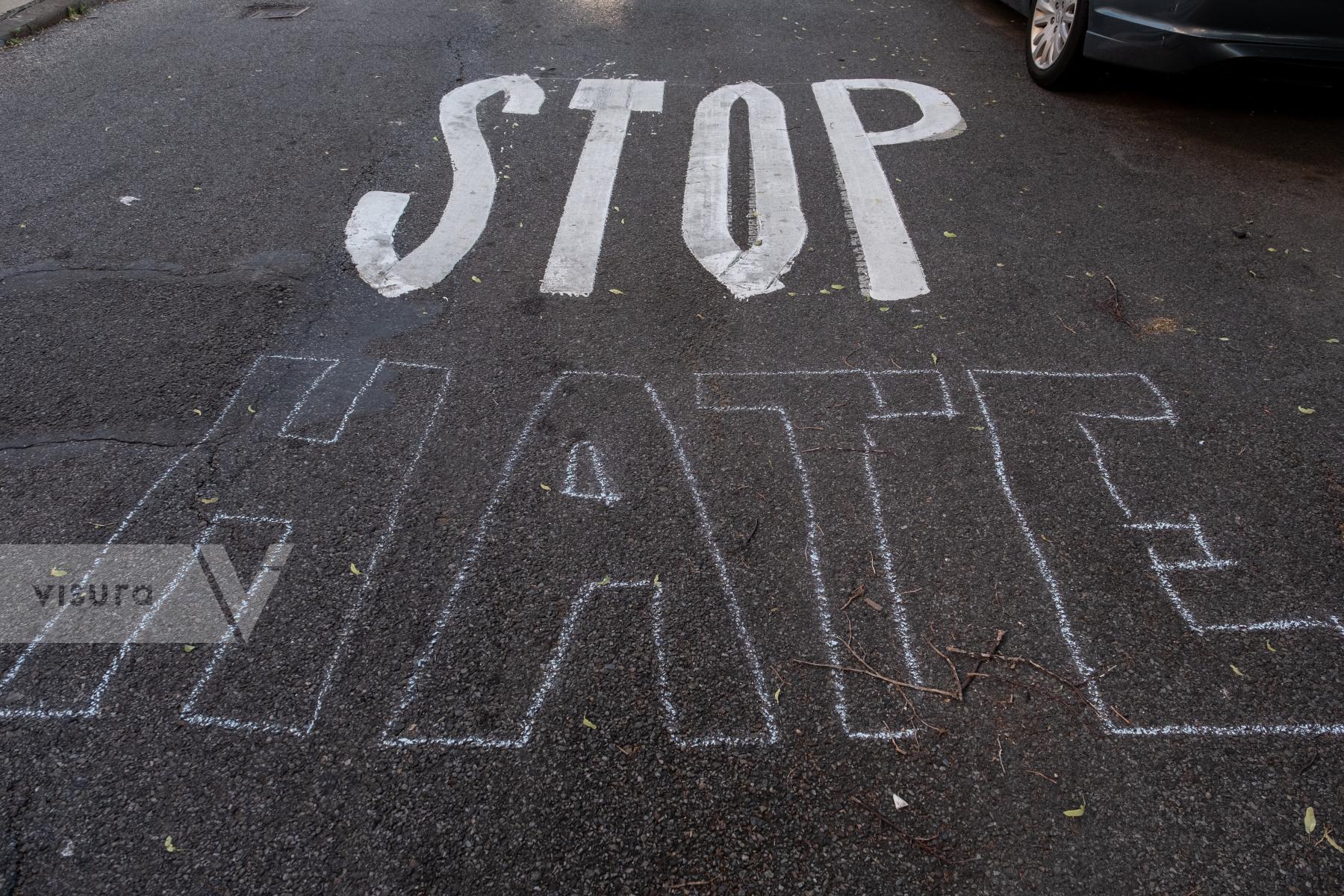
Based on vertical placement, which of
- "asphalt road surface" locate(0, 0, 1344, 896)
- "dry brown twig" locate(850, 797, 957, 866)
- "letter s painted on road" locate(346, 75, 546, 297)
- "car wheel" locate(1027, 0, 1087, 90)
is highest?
"car wheel" locate(1027, 0, 1087, 90)

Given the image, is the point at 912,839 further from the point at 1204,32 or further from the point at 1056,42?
the point at 1056,42

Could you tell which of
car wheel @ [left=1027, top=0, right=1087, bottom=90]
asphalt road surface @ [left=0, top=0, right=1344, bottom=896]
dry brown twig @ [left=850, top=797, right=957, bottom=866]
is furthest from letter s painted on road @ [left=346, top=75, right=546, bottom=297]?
car wheel @ [left=1027, top=0, right=1087, bottom=90]

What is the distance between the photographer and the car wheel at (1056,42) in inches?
249

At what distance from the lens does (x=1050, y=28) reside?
6.77 meters

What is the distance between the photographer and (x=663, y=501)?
3.25 meters

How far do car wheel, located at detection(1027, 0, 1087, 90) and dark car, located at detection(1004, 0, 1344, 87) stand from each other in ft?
0.05

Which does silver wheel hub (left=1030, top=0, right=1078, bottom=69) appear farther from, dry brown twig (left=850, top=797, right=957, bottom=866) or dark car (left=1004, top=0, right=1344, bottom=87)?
dry brown twig (left=850, top=797, right=957, bottom=866)

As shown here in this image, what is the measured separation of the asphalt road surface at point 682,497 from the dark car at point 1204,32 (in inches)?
25.6

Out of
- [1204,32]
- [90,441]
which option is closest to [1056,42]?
[1204,32]

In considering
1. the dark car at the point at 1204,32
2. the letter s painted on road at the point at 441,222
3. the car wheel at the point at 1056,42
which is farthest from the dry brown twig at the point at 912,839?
the car wheel at the point at 1056,42

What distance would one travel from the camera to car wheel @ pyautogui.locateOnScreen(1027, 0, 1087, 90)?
631 centimetres

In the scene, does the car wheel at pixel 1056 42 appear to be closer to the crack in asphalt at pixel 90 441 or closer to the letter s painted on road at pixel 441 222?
the letter s painted on road at pixel 441 222

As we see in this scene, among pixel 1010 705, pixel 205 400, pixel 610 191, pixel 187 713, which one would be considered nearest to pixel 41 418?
pixel 205 400

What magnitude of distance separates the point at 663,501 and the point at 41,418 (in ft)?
8.43
